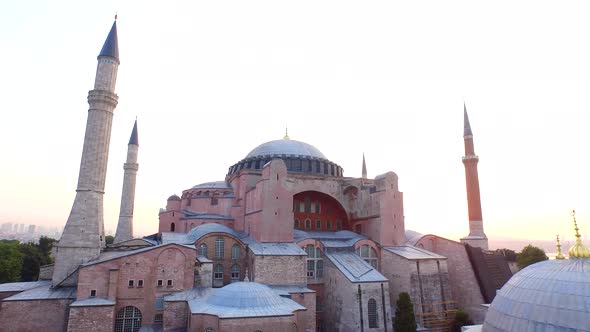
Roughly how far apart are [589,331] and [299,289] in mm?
12531

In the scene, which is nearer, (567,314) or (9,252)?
(567,314)

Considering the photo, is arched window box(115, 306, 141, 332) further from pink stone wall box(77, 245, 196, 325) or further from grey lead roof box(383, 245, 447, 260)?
grey lead roof box(383, 245, 447, 260)

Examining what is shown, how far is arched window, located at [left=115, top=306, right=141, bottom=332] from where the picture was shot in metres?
15.3

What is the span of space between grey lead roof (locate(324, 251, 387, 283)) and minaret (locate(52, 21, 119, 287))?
12664mm

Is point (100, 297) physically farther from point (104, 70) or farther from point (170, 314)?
point (104, 70)

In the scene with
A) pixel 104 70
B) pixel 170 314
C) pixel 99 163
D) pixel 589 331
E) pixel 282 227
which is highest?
pixel 104 70

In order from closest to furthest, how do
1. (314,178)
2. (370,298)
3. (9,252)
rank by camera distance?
(370,298), (314,178), (9,252)

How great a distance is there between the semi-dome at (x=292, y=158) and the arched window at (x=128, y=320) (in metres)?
12.5

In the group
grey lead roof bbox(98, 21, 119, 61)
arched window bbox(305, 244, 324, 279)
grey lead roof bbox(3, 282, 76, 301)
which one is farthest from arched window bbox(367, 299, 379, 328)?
grey lead roof bbox(98, 21, 119, 61)

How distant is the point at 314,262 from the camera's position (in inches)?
809

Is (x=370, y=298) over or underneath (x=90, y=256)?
underneath

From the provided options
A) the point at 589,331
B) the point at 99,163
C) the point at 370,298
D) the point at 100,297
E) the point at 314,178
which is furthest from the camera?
the point at 314,178

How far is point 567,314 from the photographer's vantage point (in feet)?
25.0

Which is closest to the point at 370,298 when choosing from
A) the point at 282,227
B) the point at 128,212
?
the point at 282,227
